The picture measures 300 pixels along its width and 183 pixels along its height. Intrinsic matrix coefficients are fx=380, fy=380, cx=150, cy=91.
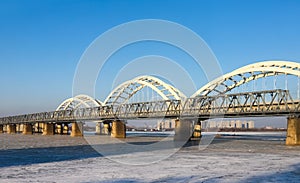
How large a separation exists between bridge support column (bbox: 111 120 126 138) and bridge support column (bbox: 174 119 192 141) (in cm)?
1329

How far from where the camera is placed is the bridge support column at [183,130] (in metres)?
64.4

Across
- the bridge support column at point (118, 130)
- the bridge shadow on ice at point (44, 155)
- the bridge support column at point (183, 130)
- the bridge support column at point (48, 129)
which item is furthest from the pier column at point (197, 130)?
the bridge support column at point (48, 129)

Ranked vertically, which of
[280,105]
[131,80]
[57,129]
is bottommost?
[57,129]

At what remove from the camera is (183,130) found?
67.6 m

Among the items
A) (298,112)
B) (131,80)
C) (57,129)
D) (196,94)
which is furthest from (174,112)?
(57,129)

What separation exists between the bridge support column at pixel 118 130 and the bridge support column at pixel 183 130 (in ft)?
43.6

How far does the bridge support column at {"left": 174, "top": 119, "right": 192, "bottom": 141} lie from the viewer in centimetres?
6444

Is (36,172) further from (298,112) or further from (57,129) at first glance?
(57,129)

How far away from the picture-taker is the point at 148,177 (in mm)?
16156

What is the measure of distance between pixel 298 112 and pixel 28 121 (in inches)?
3957

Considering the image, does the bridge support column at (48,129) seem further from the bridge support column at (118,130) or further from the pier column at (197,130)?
the pier column at (197,130)

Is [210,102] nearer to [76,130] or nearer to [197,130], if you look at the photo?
[197,130]

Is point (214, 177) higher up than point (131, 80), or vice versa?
A: point (131, 80)

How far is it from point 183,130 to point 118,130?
17.6m
